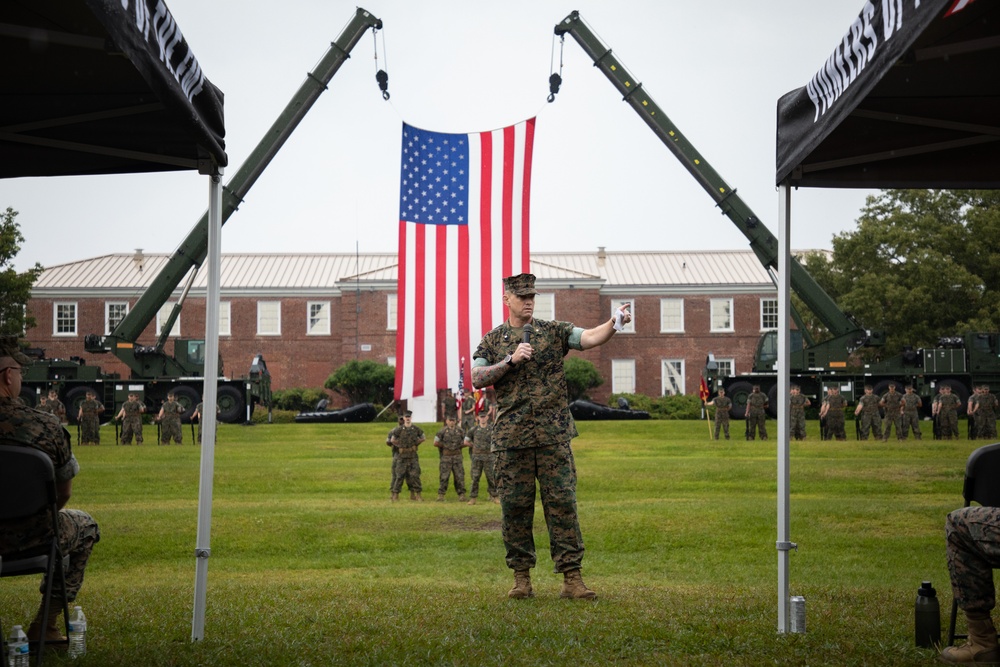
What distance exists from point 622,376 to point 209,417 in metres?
49.8

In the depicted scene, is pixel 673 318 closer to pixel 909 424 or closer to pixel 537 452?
pixel 909 424

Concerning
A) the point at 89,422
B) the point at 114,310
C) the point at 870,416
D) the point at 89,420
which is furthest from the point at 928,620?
the point at 114,310

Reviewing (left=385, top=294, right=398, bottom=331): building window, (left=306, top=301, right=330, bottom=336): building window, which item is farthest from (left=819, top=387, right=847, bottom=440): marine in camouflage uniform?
(left=306, top=301, right=330, bottom=336): building window

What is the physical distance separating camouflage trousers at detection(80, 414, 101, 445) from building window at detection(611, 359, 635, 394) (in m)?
30.6

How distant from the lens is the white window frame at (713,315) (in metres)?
→ 54.8

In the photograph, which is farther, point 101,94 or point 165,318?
point 165,318

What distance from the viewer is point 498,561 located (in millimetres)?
11281

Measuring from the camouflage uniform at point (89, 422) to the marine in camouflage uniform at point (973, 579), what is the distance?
25.5 meters

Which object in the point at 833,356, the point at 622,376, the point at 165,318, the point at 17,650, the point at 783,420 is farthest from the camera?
the point at 622,376

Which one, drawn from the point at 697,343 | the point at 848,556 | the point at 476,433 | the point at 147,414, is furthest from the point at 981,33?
the point at 697,343

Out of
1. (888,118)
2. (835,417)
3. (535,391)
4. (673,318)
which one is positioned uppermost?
(673,318)

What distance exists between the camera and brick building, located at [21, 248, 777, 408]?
176 feet

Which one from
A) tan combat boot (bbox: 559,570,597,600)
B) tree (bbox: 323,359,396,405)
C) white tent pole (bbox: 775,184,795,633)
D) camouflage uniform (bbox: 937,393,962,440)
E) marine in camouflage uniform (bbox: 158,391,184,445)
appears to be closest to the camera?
white tent pole (bbox: 775,184,795,633)

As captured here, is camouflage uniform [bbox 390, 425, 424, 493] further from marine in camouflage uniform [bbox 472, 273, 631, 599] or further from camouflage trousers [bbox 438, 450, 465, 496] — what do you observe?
marine in camouflage uniform [bbox 472, 273, 631, 599]
